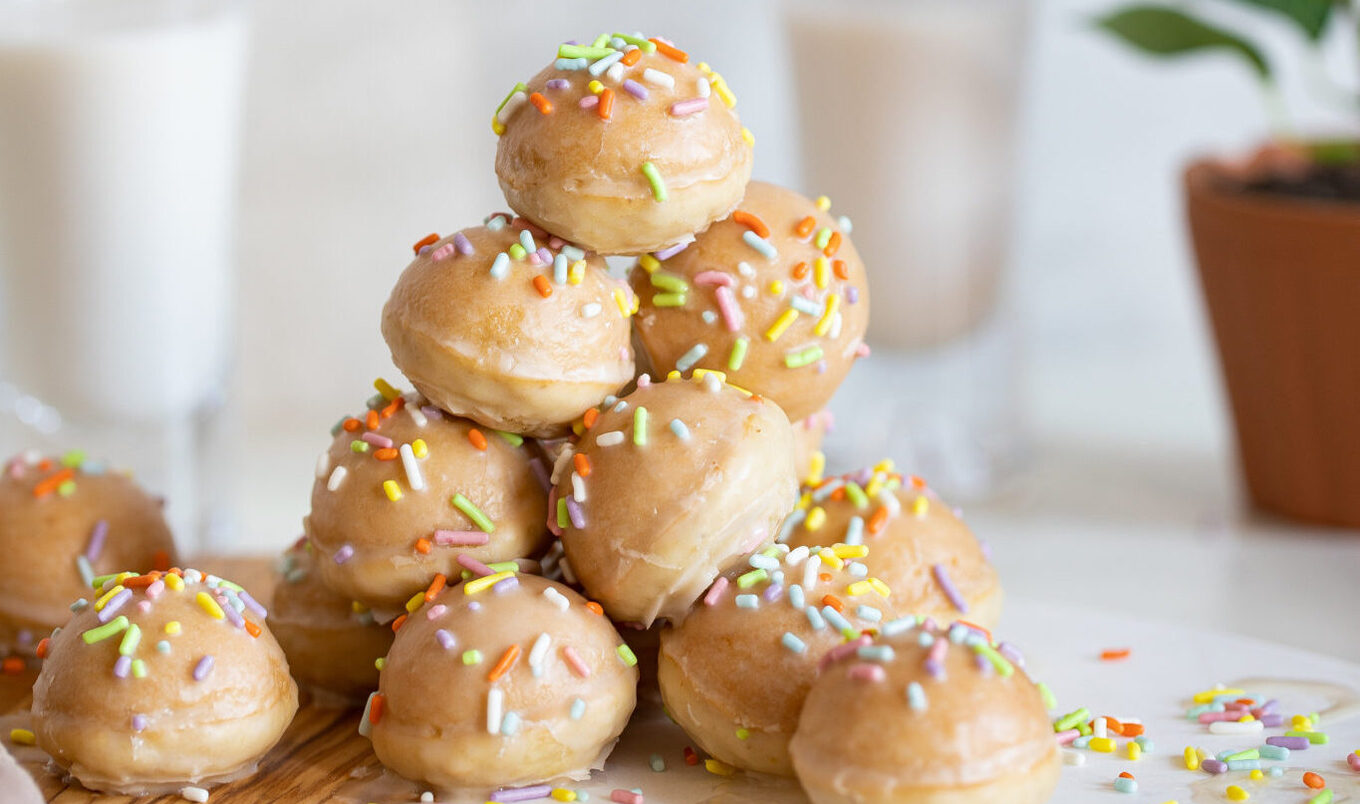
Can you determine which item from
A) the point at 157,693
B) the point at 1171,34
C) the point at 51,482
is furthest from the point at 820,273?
the point at 1171,34

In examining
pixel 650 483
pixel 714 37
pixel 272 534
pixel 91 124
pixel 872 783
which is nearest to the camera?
pixel 872 783

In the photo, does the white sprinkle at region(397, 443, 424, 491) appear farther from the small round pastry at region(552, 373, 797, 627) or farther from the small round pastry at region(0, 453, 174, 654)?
the small round pastry at region(0, 453, 174, 654)

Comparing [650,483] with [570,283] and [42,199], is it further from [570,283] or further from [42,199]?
[42,199]

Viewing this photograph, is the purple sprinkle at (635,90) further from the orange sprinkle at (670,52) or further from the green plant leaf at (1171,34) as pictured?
the green plant leaf at (1171,34)

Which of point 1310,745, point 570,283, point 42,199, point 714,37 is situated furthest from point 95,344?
point 1310,745

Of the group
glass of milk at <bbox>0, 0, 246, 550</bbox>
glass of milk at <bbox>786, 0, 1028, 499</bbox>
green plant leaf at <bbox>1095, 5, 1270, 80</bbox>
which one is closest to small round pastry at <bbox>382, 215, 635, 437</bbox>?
glass of milk at <bbox>0, 0, 246, 550</bbox>

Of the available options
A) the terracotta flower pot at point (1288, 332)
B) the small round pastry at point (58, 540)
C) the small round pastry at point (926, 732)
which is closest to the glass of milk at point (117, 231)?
the small round pastry at point (58, 540)

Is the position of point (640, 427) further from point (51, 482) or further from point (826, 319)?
point (51, 482)
